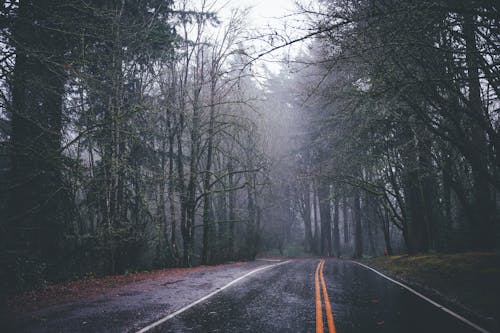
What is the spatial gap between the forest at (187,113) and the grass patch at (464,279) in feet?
9.02

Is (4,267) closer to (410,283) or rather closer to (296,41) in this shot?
(296,41)

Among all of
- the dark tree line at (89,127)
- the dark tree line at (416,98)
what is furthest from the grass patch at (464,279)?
the dark tree line at (89,127)

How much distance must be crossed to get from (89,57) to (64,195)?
5284 mm

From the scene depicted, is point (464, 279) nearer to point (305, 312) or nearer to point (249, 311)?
point (305, 312)

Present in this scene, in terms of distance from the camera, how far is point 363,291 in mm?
9961

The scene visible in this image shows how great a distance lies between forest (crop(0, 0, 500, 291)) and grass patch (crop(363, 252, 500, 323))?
275cm

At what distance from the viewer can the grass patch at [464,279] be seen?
7762mm

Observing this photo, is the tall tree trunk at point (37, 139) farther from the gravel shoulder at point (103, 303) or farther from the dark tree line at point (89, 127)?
the gravel shoulder at point (103, 303)

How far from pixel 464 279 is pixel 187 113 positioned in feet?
49.6

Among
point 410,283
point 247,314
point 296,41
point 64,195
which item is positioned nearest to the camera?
point 296,41

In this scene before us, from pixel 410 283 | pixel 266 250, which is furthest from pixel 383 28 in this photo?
pixel 266 250

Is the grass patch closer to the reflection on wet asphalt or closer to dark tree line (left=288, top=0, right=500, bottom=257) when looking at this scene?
the reflection on wet asphalt

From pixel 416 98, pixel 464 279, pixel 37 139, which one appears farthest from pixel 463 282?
pixel 37 139

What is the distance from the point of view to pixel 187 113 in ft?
63.1
